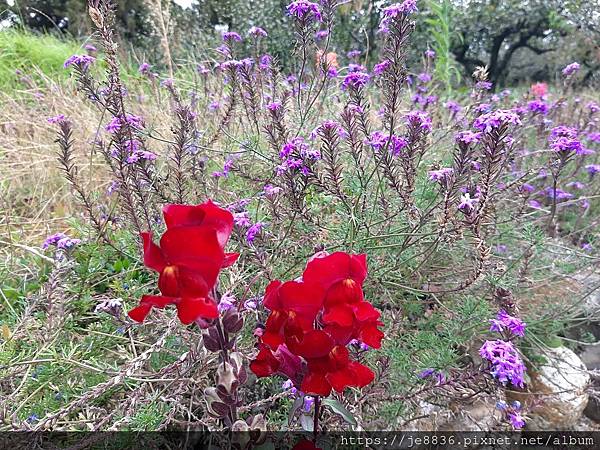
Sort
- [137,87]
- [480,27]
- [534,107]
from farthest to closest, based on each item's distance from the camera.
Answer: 1. [480,27]
2. [137,87]
3. [534,107]

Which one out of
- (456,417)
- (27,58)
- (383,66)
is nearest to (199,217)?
(383,66)

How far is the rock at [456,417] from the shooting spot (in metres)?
1.73

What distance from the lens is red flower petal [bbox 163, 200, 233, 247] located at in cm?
59

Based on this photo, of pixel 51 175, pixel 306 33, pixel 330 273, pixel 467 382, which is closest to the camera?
pixel 330 273

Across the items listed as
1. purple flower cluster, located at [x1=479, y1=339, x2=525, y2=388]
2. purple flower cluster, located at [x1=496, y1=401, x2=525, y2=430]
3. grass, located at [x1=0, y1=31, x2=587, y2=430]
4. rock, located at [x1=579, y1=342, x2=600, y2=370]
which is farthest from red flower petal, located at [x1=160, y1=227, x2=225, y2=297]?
rock, located at [x1=579, y1=342, x2=600, y2=370]

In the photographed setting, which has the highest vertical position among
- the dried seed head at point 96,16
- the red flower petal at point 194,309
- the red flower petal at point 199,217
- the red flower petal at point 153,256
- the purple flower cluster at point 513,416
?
the dried seed head at point 96,16

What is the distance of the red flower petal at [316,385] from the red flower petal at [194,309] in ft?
0.67

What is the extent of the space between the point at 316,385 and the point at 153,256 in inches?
11.2

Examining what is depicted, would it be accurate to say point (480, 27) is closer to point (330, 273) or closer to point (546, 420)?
point (546, 420)

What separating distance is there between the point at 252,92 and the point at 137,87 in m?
3.12

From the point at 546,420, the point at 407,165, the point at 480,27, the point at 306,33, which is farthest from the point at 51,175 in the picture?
the point at 480,27

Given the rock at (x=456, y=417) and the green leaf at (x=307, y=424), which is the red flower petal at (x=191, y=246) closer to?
the green leaf at (x=307, y=424)

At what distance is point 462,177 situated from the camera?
1.46 m

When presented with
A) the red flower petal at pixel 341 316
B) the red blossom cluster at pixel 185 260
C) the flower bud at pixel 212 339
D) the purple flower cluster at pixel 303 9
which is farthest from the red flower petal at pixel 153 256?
the purple flower cluster at pixel 303 9
